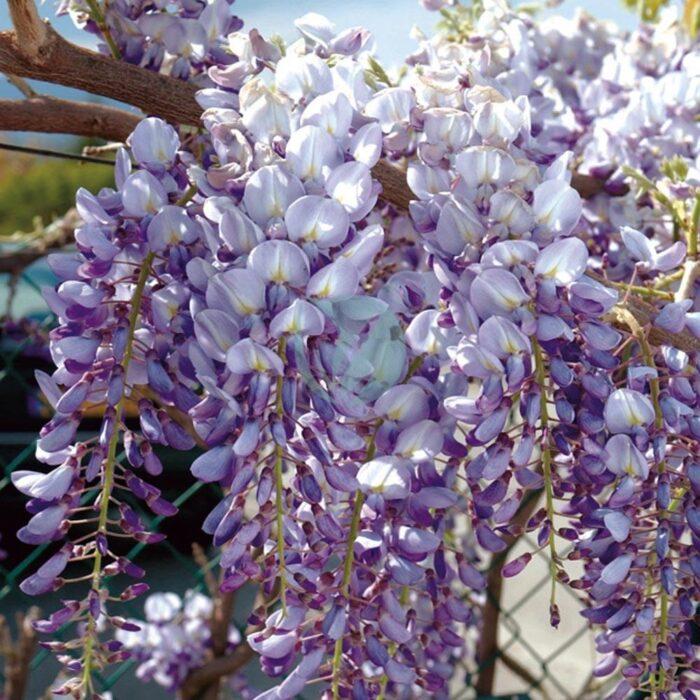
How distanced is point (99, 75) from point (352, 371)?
0.33 meters

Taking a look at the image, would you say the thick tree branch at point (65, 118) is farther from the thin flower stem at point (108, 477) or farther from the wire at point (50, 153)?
the thin flower stem at point (108, 477)

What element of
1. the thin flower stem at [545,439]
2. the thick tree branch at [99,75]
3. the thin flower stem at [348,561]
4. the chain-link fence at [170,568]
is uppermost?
the thick tree branch at [99,75]

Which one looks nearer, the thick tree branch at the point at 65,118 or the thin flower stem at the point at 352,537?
the thin flower stem at the point at 352,537

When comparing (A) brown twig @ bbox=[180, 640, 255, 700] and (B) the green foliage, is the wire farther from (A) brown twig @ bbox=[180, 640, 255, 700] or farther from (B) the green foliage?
(B) the green foliage

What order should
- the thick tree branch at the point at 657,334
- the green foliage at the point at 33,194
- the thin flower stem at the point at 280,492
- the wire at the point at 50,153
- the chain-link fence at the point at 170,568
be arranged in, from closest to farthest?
the thin flower stem at the point at 280,492 < the thick tree branch at the point at 657,334 < the wire at the point at 50,153 < the chain-link fence at the point at 170,568 < the green foliage at the point at 33,194

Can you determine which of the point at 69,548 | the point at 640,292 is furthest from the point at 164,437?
the point at 640,292

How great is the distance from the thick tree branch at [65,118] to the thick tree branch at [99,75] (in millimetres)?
73

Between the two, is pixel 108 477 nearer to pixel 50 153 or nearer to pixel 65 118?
pixel 65 118

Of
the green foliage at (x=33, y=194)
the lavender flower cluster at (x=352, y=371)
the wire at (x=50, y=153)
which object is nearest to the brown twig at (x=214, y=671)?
the wire at (x=50, y=153)

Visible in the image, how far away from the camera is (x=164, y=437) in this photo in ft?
2.42

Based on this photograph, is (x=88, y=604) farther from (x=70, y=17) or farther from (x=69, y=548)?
(x=70, y=17)

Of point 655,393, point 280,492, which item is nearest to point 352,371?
point 280,492

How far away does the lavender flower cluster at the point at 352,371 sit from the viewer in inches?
26.4

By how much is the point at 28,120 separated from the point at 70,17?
12cm
